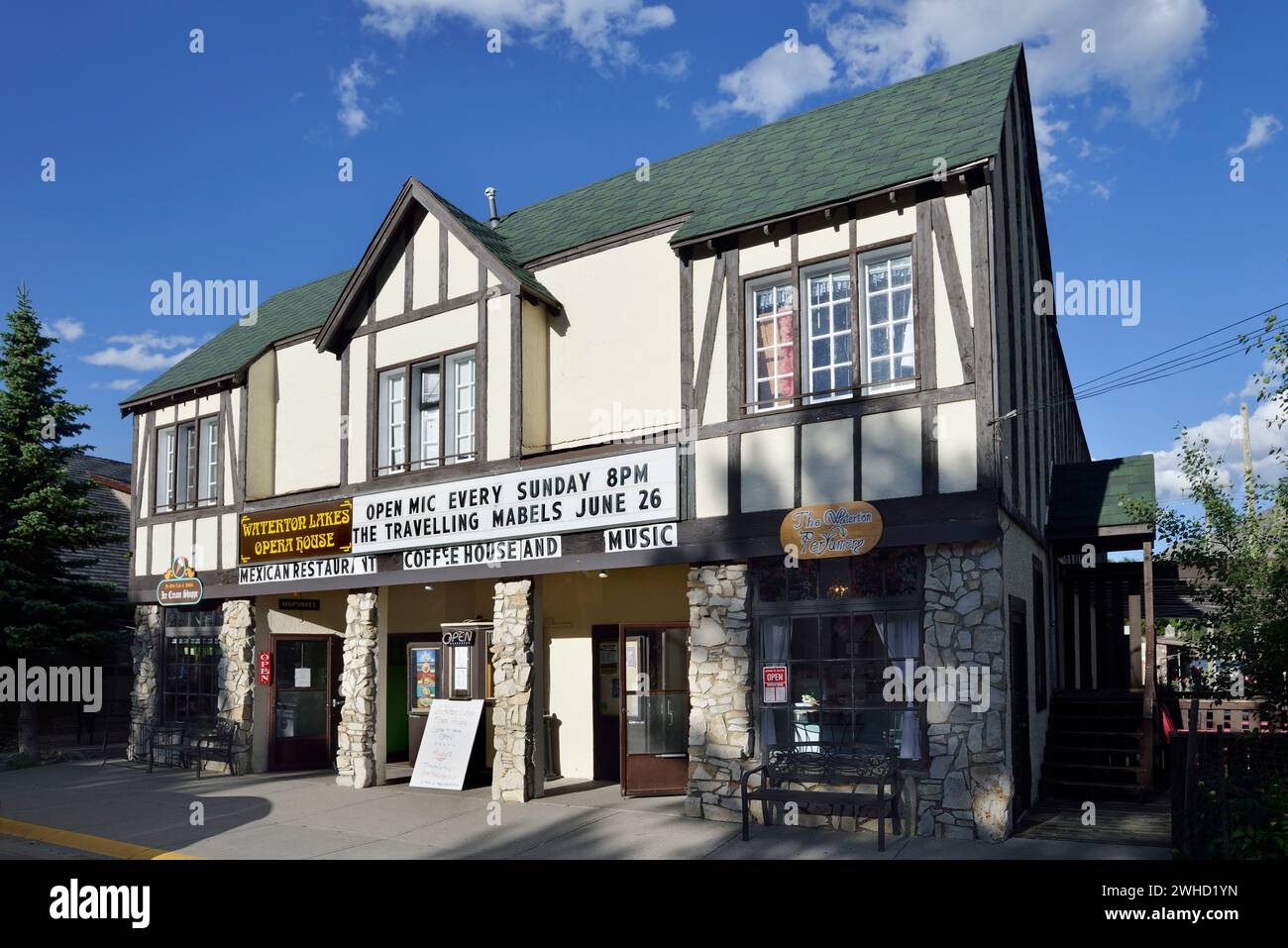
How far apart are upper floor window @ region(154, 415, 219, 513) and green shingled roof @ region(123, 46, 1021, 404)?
43.5 inches

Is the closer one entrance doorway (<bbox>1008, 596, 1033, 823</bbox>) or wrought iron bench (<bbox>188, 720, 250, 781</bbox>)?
entrance doorway (<bbox>1008, 596, 1033, 823</bbox>)

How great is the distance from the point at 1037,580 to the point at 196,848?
10.3 meters

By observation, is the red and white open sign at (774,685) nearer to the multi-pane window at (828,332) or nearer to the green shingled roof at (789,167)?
the multi-pane window at (828,332)

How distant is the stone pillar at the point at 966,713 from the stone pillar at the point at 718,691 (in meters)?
2.03

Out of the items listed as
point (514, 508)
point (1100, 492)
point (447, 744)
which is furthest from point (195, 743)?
point (1100, 492)

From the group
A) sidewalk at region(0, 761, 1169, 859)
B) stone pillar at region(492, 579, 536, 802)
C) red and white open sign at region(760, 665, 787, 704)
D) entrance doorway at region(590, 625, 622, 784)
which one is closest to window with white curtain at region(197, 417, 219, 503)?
sidewalk at region(0, 761, 1169, 859)

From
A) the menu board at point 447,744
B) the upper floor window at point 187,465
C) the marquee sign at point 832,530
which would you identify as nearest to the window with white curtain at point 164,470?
the upper floor window at point 187,465

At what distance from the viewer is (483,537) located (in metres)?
13.3

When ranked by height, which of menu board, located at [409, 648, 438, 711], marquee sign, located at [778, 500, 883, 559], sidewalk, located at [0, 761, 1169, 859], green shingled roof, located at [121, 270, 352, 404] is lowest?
sidewalk, located at [0, 761, 1169, 859]

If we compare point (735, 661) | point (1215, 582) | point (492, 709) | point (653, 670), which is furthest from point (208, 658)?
point (1215, 582)

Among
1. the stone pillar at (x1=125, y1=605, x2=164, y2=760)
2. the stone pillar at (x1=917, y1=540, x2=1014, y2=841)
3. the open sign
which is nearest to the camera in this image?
the stone pillar at (x1=917, y1=540, x2=1014, y2=841)

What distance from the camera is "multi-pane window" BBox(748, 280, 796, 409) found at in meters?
11.3

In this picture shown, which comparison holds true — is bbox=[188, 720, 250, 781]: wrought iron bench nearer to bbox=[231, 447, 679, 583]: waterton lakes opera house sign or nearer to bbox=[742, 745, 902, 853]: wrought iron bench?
bbox=[231, 447, 679, 583]: waterton lakes opera house sign

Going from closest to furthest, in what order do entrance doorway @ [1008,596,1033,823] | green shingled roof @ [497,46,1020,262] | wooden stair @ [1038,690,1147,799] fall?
entrance doorway @ [1008,596,1033,823]
green shingled roof @ [497,46,1020,262]
wooden stair @ [1038,690,1147,799]
